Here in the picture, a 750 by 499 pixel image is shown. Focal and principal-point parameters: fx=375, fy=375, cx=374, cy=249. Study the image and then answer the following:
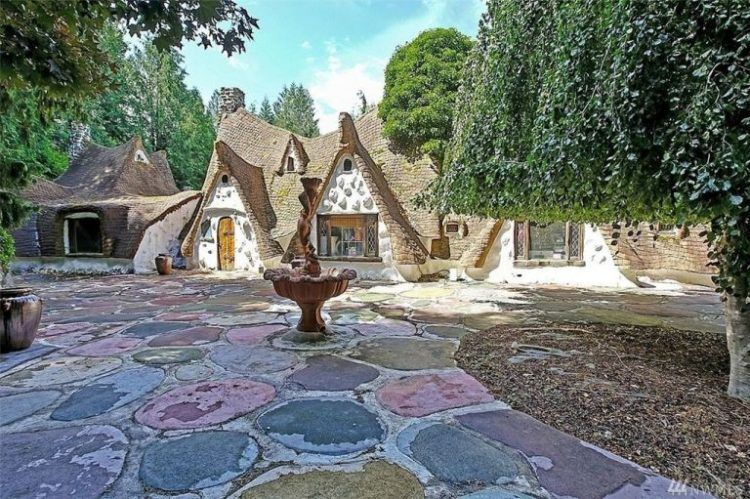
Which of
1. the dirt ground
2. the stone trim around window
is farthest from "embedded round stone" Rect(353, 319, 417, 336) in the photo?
the stone trim around window

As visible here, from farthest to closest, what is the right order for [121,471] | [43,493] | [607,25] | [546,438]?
[607,25], [546,438], [121,471], [43,493]

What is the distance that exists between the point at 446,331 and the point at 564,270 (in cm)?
655

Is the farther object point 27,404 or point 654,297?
point 654,297

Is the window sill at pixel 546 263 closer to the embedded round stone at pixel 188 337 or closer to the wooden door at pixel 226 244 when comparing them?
the embedded round stone at pixel 188 337

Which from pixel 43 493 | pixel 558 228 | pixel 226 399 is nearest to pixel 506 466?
pixel 226 399

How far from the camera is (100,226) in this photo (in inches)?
566

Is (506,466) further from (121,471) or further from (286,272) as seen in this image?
(286,272)

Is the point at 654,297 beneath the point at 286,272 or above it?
beneath

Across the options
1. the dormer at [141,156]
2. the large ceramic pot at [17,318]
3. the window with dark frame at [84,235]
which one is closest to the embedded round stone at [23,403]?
the large ceramic pot at [17,318]

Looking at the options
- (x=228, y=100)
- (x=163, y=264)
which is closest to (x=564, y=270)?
(x=163, y=264)

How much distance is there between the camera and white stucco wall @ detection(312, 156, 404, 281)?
11453 millimetres

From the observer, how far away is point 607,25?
9.74ft

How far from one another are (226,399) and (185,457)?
858 mm

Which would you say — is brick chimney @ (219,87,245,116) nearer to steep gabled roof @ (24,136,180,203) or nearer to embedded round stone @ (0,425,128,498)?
steep gabled roof @ (24,136,180,203)
